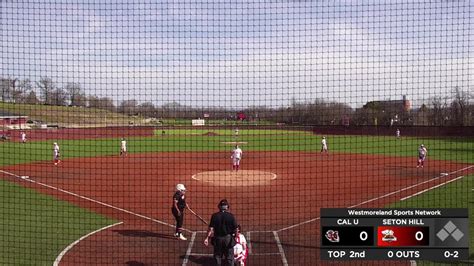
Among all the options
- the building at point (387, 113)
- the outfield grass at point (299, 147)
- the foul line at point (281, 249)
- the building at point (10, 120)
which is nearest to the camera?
the foul line at point (281, 249)

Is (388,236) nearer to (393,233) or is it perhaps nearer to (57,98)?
(393,233)

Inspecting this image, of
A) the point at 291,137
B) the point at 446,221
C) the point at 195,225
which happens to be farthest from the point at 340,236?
the point at 291,137

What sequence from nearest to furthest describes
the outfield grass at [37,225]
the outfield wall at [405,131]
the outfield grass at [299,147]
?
the outfield grass at [37,225] < the outfield grass at [299,147] < the outfield wall at [405,131]

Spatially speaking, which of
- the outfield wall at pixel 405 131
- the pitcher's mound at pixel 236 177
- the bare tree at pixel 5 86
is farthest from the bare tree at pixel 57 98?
the outfield wall at pixel 405 131

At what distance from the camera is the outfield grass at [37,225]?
8.98 metres

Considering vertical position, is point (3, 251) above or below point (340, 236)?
below

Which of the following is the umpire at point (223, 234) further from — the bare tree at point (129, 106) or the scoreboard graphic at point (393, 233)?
the bare tree at point (129, 106)

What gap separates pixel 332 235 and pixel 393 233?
3.28ft

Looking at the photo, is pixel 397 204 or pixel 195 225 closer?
pixel 195 225

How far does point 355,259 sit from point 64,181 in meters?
13.8

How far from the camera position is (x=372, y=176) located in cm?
2034

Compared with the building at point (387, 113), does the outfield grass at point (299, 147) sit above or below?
below

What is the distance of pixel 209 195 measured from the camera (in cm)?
1602

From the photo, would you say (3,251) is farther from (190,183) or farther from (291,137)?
(291,137)
